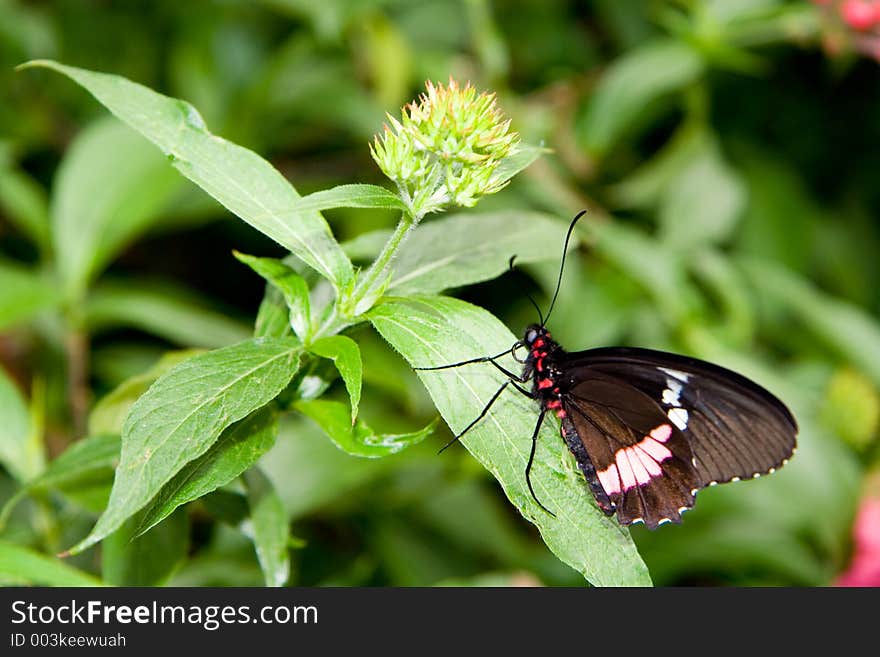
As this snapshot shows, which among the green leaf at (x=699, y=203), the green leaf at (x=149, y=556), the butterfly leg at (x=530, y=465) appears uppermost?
the green leaf at (x=699, y=203)

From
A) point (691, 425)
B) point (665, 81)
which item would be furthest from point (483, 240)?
point (665, 81)

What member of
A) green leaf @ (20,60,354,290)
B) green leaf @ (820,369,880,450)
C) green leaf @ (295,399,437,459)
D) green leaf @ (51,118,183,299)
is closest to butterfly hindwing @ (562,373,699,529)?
green leaf @ (295,399,437,459)

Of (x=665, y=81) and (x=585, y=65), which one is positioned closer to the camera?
(x=665, y=81)

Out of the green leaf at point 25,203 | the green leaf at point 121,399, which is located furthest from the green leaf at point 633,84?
the green leaf at point 121,399

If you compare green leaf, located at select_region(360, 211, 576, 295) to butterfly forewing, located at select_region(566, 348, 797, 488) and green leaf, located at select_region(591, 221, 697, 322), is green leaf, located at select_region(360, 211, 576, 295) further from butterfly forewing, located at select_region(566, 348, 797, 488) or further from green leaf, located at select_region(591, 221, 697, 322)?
green leaf, located at select_region(591, 221, 697, 322)

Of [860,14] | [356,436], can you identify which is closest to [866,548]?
[860,14]

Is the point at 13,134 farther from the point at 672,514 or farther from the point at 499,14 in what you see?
the point at 672,514

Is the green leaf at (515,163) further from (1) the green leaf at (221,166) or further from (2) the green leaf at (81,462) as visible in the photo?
(2) the green leaf at (81,462)
